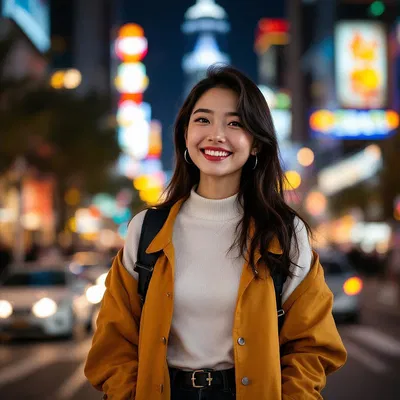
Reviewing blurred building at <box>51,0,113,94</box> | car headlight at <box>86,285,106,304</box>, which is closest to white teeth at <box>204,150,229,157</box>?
car headlight at <box>86,285,106,304</box>

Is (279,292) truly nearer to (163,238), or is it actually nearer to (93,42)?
(163,238)

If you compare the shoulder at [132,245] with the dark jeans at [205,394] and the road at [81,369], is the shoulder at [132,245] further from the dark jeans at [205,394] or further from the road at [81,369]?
the road at [81,369]

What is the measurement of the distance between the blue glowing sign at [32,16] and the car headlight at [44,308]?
3720 centimetres

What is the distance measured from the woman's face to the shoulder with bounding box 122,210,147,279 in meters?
0.38

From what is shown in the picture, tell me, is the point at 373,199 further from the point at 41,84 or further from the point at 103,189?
the point at 41,84

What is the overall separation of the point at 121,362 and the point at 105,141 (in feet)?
152

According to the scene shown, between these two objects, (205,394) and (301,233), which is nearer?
(205,394)

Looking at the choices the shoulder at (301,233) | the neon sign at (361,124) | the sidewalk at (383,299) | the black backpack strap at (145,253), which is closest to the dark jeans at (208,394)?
the black backpack strap at (145,253)

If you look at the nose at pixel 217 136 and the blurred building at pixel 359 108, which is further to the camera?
the blurred building at pixel 359 108

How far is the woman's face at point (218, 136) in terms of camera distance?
4.20m

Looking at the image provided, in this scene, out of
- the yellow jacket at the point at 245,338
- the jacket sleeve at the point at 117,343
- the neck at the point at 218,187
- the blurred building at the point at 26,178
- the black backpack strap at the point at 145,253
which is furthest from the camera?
the blurred building at the point at 26,178

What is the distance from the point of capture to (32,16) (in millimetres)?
66938

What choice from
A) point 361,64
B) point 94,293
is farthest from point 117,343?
point 361,64

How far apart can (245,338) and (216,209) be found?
65cm
